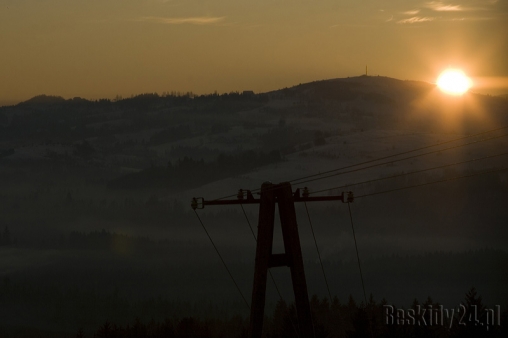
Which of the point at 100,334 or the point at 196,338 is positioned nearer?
the point at 196,338

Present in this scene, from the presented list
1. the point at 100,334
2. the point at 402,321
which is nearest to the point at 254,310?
the point at 402,321

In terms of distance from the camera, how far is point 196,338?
85750 mm

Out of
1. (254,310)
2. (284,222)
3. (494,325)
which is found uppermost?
(494,325)

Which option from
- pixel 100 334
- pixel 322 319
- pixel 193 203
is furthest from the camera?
pixel 322 319

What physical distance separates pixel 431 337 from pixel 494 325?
566cm

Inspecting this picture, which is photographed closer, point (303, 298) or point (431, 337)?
point (303, 298)

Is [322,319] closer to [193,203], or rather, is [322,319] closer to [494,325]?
[494,325]

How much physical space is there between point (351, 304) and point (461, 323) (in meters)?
33.1

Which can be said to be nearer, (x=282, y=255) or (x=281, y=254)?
(x=281, y=254)

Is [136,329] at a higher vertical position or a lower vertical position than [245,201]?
higher

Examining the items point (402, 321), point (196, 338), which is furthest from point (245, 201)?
point (196, 338)

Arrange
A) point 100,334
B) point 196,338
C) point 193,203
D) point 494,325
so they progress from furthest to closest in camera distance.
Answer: point 100,334
point 196,338
point 494,325
point 193,203

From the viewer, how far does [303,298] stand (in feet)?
105

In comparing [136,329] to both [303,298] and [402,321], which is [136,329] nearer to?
[402,321]
